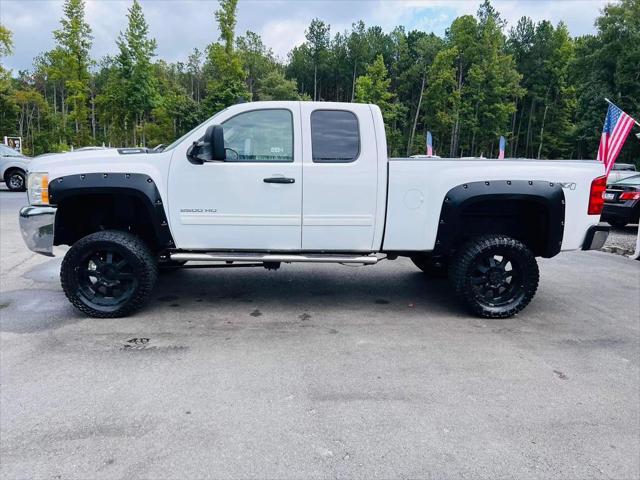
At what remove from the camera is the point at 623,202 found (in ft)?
34.8

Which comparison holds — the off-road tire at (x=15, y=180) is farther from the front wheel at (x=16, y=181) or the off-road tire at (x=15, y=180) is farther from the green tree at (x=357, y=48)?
the green tree at (x=357, y=48)

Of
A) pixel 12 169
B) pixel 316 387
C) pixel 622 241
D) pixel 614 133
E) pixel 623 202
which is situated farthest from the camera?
pixel 12 169

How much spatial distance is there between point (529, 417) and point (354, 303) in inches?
98.7

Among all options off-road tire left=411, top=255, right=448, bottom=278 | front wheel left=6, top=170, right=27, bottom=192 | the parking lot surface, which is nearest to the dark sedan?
the parking lot surface

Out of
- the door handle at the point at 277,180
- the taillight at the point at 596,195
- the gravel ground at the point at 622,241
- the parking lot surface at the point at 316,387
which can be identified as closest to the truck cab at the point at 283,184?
the door handle at the point at 277,180

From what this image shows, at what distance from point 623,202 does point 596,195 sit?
23.5ft

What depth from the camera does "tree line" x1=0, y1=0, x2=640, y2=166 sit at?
3409cm

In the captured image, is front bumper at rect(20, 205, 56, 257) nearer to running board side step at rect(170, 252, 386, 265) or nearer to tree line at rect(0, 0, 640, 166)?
running board side step at rect(170, 252, 386, 265)

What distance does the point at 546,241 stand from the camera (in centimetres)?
489

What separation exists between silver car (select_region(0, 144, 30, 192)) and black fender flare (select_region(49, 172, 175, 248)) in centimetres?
1464

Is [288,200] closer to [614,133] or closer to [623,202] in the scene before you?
[623,202]

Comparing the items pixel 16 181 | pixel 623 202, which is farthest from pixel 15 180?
pixel 623 202

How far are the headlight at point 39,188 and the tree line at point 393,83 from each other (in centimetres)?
2911

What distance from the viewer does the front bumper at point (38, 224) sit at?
4.43 meters
